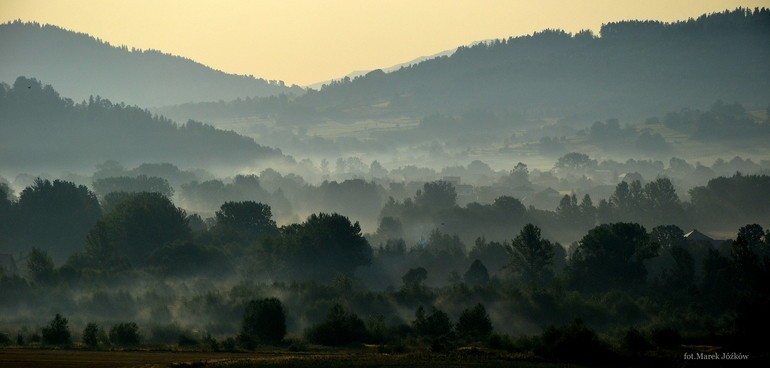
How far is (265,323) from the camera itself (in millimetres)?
78375

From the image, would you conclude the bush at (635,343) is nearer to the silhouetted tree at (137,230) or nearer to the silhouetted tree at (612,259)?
the silhouetted tree at (612,259)

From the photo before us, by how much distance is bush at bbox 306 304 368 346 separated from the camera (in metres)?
77.4

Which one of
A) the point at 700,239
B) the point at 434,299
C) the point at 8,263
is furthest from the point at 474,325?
the point at 8,263

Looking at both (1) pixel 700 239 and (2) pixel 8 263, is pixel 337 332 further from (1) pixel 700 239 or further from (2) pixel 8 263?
(1) pixel 700 239

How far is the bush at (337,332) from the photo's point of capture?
254 ft

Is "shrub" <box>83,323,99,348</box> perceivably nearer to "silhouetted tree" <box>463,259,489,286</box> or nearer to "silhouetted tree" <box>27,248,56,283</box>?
"silhouetted tree" <box>27,248,56,283</box>

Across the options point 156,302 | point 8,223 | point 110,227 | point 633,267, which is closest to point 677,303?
point 633,267

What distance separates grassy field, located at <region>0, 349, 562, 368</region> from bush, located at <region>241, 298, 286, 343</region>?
830 cm

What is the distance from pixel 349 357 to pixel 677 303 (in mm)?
41320

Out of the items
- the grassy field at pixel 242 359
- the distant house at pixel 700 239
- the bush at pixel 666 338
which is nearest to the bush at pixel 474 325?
the bush at pixel 666 338

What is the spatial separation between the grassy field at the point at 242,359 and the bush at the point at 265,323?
8.30 m

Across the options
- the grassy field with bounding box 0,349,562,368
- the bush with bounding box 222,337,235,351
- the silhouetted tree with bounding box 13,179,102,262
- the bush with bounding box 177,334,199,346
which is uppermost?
the silhouetted tree with bounding box 13,179,102,262

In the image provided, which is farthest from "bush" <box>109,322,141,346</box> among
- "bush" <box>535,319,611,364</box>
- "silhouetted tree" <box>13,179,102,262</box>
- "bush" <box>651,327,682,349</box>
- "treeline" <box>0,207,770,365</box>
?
"silhouetted tree" <box>13,179,102,262</box>

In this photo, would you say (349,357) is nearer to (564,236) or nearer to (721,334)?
(721,334)
